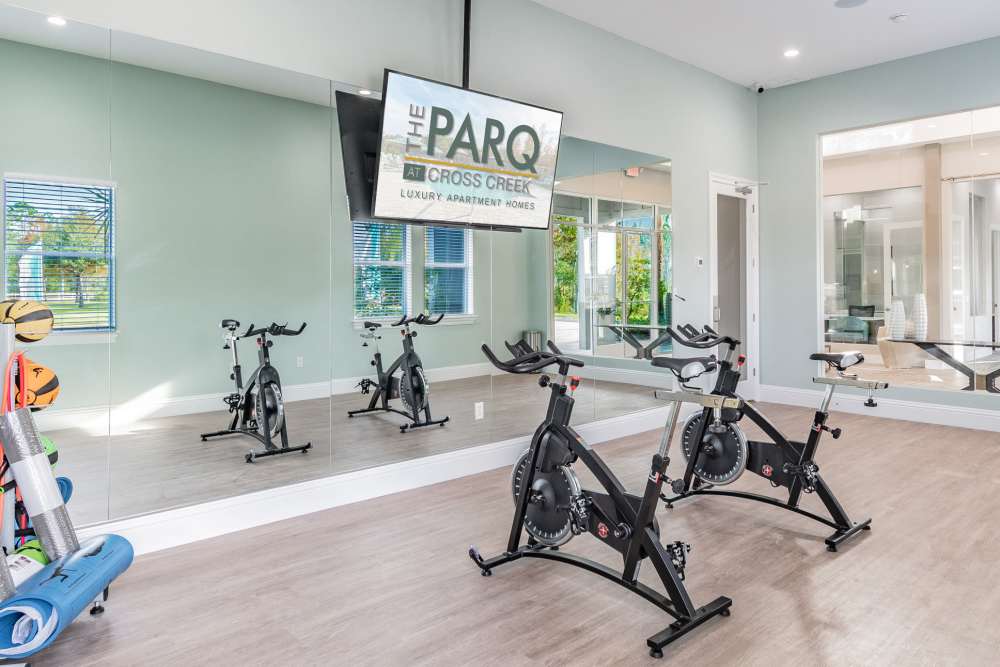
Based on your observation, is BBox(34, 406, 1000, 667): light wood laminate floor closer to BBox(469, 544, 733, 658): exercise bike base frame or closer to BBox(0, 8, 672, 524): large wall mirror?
BBox(469, 544, 733, 658): exercise bike base frame

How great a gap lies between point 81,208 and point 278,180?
967 millimetres

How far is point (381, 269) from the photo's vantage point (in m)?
3.94

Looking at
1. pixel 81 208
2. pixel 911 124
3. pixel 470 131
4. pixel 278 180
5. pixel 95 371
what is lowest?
pixel 95 371

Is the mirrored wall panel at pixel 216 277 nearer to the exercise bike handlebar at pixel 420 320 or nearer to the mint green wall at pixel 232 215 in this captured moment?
the mint green wall at pixel 232 215

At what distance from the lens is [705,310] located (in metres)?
6.44

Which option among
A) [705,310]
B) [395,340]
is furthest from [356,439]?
[705,310]

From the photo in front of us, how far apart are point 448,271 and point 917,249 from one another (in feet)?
15.9

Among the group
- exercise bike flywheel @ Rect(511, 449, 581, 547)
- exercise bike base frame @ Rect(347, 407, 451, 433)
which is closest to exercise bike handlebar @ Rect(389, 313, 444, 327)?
exercise bike base frame @ Rect(347, 407, 451, 433)

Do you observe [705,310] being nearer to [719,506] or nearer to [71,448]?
[719,506]

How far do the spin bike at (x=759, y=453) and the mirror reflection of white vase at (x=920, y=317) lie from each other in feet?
10.8

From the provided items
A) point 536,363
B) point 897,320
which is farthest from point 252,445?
point 897,320

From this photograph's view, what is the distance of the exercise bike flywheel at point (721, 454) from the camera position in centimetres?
365

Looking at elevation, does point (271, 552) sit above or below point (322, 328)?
below

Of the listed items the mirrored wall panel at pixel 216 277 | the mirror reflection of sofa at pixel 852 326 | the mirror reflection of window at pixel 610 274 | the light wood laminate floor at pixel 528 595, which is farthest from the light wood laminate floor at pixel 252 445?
the mirror reflection of sofa at pixel 852 326
